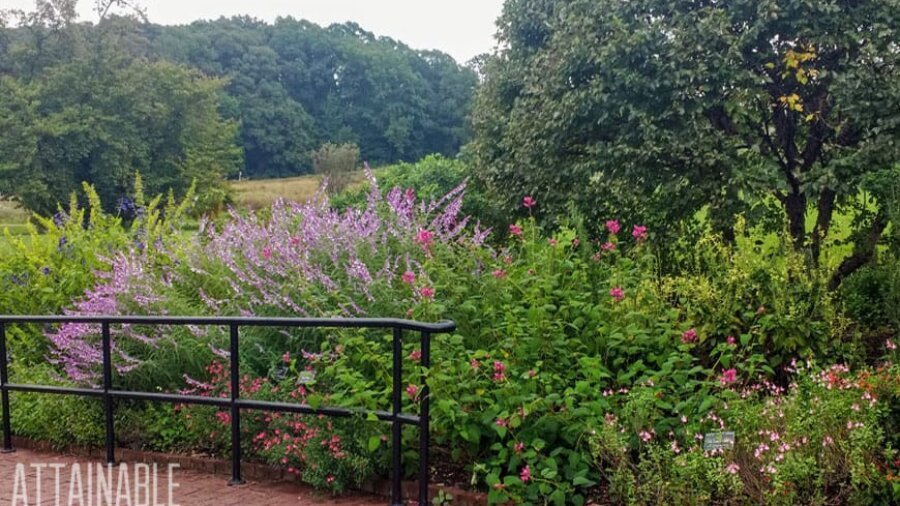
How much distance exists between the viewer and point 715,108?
7.63 m

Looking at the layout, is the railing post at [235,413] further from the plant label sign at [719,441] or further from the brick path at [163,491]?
the plant label sign at [719,441]

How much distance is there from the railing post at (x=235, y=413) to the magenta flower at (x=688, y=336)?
2.59 meters

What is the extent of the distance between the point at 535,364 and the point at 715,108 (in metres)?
3.94

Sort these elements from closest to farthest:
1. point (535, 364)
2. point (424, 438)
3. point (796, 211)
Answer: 1. point (424, 438)
2. point (535, 364)
3. point (796, 211)

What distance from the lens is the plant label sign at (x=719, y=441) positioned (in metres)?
4.09

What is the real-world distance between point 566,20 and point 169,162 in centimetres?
3888

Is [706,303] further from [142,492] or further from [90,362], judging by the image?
[90,362]

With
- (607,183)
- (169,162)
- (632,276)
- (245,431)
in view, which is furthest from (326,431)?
(169,162)

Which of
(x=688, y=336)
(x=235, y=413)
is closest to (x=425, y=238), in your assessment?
(x=235, y=413)

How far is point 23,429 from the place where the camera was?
6355 millimetres

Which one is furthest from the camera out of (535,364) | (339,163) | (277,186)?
(277,186)

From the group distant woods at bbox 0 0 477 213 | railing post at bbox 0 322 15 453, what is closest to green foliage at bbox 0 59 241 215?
distant woods at bbox 0 0 477 213

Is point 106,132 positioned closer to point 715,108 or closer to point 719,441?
point 715,108

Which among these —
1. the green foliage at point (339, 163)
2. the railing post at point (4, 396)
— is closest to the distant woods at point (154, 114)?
the green foliage at point (339, 163)
